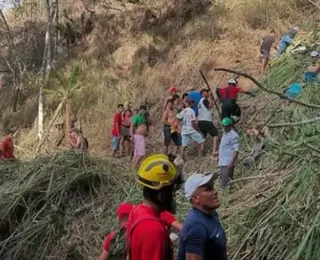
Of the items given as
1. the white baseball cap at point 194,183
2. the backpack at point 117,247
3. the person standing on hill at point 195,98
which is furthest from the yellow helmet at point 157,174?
the person standing on hill at point 195,98

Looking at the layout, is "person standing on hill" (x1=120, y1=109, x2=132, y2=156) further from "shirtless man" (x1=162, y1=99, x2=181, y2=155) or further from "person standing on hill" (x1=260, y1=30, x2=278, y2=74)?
"person standing on hill" (x1=260, y1=30, x2=278, y2=74)

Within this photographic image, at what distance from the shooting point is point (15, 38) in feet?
79.6

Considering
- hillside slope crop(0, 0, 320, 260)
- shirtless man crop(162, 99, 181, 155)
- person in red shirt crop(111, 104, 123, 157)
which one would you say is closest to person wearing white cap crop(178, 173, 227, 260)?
hillside slope crop(0, 0, 320, 260)

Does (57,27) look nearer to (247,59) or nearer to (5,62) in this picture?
(5,62)

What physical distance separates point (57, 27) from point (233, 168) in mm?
15597

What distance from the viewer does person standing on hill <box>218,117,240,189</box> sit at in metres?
8.34

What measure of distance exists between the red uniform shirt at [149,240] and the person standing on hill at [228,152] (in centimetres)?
497

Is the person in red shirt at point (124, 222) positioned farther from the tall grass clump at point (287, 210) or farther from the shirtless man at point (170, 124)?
the shirtless man at point (170, 124)

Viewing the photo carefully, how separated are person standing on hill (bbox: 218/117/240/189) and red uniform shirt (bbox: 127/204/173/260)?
Answer: 497cm

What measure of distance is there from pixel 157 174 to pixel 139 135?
8.35m

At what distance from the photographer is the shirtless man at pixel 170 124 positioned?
12.5m

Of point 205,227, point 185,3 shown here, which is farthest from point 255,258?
point 185,3

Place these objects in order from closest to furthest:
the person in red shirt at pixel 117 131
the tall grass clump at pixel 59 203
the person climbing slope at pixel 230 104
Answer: the tall grass clump at pixel 59 203, the person climbing slope at pixel 230 104, the person in red shirt at pixel 117 131

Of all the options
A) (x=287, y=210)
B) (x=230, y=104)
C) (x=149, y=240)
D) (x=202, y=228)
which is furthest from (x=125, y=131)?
(x=149, y=240)
